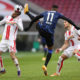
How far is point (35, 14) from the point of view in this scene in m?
33.2

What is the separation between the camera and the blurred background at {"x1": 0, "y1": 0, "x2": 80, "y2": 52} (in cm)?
3291

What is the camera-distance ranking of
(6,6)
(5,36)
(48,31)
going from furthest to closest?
(6,6) → (5,36) → (48,31)

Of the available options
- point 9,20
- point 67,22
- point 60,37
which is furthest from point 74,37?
point 60,37

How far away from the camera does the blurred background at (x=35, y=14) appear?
3291 cm

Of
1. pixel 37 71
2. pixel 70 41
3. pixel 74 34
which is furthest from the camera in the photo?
pixel 37 71

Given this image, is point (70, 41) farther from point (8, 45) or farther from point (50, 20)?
point (8, 45)

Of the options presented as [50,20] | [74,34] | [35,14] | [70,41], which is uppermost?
[50,20]

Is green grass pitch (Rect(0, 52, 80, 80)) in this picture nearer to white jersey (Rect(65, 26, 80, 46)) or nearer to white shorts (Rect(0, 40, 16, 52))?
white shorts (Rect(0, 40, 16, 52))

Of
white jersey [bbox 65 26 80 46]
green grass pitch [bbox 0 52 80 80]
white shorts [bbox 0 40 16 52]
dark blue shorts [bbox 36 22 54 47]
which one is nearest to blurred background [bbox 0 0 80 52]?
green grass pitch [bbox 0 52 80 80]

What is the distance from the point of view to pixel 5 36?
11555 millimetres

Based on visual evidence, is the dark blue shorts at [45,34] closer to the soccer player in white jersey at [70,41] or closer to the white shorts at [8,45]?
the soccer player in white jersey at [70,41]

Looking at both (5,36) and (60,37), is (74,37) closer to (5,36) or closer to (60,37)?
(5,36)

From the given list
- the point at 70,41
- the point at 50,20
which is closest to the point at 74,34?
the point at 70,41

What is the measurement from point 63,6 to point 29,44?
4784mm
